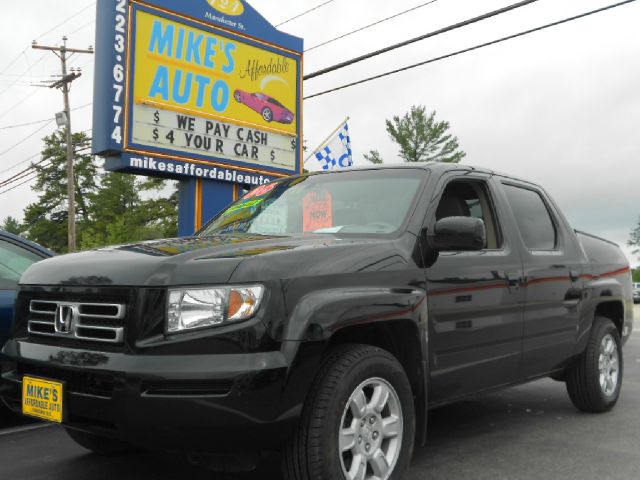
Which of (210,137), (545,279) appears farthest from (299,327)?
(210,137)

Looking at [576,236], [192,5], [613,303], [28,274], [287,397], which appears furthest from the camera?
[192,5]

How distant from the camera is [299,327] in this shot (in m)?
2.84

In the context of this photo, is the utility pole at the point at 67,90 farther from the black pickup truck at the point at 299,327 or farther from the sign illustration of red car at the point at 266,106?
the black pickup truck at the point at 299,327

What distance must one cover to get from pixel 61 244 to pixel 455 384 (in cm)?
6146

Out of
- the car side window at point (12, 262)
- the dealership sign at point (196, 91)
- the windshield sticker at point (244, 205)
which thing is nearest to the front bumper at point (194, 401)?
the windshield sticker at point (244, 205)

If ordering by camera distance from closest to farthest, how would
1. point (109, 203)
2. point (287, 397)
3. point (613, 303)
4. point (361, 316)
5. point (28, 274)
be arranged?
point (287, 397)
point (361, 316)
point (28, 274)
point (613, 303)
point (109, 203)

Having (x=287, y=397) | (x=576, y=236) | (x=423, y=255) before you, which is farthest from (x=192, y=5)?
(x=287, y=397)

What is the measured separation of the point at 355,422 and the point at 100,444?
1.79 m

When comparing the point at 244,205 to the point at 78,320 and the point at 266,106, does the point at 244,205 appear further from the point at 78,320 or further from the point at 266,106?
the point at 266,106

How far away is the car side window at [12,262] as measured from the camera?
4.93m

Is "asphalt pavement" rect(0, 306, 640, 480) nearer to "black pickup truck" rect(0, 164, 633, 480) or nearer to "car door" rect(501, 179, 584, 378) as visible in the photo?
"black pickup truck" rect(0, 164, 633, 480)

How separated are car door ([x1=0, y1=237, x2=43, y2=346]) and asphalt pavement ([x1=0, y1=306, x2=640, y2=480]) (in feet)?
2.76

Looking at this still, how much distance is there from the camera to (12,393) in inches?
129

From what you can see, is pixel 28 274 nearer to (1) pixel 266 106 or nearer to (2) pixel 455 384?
(2) pixel 455 384
